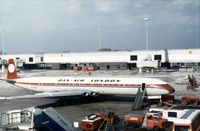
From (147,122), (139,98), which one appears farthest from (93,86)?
(147,122)

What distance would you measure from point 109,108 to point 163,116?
12356 mm

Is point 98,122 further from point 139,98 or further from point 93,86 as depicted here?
point 93,86

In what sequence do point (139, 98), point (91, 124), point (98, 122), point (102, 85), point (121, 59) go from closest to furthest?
point (91, 124) → point (98, 122) → point (139, 98) → point (102, 85) → point (121, 59)

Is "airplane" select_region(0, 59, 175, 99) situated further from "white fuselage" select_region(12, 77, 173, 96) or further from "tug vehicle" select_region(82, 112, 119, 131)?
"tug vehicle" select_region(82, 112, 119, 131)

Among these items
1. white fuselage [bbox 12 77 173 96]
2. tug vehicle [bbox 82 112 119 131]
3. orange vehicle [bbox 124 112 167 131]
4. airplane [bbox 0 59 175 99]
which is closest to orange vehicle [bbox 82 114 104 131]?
tug vehicle [bbox 82 112 119 131]

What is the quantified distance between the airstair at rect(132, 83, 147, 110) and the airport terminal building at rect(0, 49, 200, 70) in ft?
210

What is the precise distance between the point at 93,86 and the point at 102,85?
144cm

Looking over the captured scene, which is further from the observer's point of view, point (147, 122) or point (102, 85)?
point (102, 85)

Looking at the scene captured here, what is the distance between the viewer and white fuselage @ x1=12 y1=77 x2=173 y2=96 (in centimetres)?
4469

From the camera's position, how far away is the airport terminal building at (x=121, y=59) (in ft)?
356

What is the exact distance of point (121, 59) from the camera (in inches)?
4663

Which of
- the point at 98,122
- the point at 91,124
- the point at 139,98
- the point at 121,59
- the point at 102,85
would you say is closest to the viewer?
the point at 91,124

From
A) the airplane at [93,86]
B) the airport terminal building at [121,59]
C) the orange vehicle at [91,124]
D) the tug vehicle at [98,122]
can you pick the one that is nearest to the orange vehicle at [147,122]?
the tug vehicle at [98,122]

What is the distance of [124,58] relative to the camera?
118m
